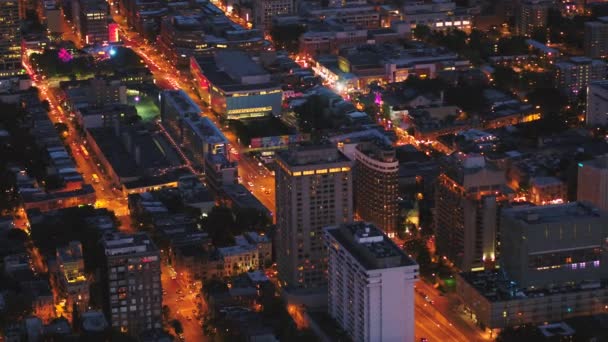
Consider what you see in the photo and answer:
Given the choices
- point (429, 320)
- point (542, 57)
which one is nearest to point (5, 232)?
point (429, 320)

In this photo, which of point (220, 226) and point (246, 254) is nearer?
point (246, 254)

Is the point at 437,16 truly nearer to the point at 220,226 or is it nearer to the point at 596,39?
the point at 596,39

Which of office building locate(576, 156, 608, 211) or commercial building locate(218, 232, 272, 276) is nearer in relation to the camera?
commercial building locate(218, 232, 272, 276)

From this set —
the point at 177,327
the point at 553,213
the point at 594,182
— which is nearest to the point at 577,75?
the point at 594,182

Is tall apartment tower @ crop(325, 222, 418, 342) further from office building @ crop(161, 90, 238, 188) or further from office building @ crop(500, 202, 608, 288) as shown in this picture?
office building @ crop(161, 90, 238, 188)

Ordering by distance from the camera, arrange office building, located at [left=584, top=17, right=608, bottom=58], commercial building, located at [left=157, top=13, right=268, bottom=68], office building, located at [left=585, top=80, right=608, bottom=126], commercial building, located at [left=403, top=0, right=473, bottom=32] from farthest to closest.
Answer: commercial building, located at [left=403, top=0, right=473, bottom=32] < office building, located at [left=584, top=17, right=608, bottom=58] < commercial building, located at [left=157, top=13, right=268, bottom=68] < office building, located at [left=585, top=80, right=608, bottom=126]

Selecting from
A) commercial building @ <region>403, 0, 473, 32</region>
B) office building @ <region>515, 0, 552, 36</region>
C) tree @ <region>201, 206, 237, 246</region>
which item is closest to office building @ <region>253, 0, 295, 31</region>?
commercial building @ <region>403, 0, 473, 32</region>
